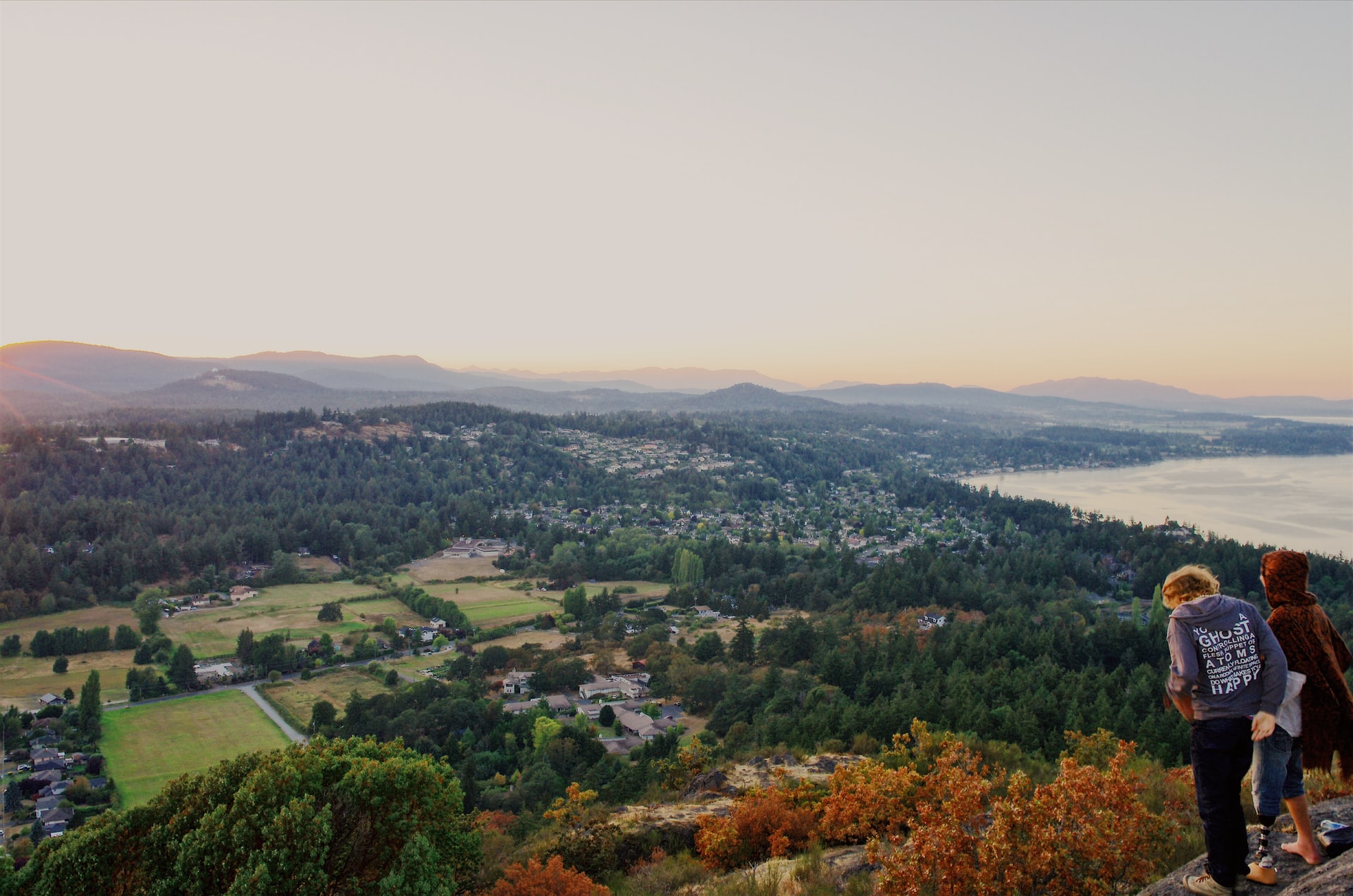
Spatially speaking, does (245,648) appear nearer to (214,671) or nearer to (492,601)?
(214,671)

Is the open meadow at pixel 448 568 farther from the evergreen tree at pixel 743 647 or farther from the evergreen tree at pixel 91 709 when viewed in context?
the evergreen tree at pixel 743 647

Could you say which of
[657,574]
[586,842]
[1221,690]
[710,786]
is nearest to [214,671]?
[710,786]

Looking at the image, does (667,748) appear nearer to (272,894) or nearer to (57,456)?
(272,894)

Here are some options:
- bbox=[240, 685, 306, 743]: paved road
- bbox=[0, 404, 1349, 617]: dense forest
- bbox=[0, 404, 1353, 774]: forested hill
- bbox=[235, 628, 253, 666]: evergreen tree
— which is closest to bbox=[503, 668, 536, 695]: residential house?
bbox=[0, 404, 1353, 774]: forested hill

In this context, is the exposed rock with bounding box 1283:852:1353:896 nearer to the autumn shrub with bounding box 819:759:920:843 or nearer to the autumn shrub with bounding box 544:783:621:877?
the autumn shrub with bounding box 819:759:920:843

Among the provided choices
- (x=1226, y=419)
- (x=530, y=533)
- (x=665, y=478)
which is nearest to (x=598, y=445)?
(x=665, y=478)

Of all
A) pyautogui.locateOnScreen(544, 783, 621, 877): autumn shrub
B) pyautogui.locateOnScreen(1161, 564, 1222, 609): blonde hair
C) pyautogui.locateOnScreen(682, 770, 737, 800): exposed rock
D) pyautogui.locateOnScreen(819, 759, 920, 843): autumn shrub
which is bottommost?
pyautogui.locateOnScreen(682, 770, 737, 800): exposed rock
